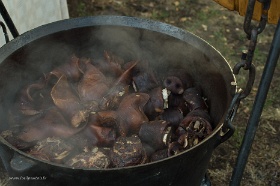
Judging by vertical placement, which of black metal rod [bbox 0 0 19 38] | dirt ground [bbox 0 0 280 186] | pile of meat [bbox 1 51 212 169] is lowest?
dirt ground [bbox 0 0 280 186]

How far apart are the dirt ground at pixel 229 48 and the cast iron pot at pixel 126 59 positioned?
3.47 ft

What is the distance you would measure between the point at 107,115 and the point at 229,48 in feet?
8.82

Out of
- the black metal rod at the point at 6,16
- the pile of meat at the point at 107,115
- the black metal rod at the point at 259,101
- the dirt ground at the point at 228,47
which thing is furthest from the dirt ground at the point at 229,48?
the black metal rod at the point at 6,16

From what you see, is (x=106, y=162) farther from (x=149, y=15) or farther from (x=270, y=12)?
(x=149, y=15)

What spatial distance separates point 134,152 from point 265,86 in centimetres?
73

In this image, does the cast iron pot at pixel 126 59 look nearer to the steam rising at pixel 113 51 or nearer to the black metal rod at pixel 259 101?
the steam rising at pixel 113 51

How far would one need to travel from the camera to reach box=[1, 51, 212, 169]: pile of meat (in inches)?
82.7

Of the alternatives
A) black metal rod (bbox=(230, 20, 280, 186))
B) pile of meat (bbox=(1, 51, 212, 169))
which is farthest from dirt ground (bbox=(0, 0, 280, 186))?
black metal rod (bbox=(230, 20, 280, 186))

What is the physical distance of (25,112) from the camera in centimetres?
238

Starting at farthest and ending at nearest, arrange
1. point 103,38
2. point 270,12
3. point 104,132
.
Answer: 1. point 103,38
2. point 104,132
3. point 270,12

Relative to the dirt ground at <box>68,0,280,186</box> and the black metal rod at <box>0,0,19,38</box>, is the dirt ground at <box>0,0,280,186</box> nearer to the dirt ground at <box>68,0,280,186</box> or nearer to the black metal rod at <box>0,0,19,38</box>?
the dirt ground at <box>68,0,280,186</box>

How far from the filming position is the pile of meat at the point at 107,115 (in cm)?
210

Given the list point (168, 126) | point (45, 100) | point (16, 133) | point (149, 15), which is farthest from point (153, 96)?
point (149, 15)

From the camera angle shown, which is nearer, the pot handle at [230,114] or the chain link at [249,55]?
the chain link at [249,55]
